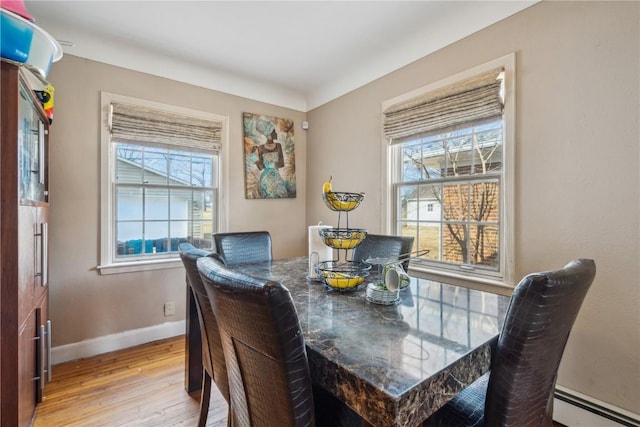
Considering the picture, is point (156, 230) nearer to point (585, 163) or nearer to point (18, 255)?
point (18, 255)

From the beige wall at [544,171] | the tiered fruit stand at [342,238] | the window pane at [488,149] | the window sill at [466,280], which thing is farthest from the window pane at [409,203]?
the tiered fruit stand at [342,238]

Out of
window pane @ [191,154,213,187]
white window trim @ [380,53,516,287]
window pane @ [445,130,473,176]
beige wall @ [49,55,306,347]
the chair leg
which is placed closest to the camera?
the chair leg

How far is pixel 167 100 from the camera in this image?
9.29ft

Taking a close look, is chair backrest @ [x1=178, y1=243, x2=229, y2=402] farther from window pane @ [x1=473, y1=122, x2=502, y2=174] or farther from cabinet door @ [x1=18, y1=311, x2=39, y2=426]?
window pane @ [x1=473, y1=122, x2=502, y2=174]

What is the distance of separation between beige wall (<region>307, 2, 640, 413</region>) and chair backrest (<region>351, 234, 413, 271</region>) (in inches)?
27.7

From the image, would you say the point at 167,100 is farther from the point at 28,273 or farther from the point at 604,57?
the point at 604,57

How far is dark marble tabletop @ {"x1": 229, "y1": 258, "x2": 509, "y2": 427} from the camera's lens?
2.15 ft

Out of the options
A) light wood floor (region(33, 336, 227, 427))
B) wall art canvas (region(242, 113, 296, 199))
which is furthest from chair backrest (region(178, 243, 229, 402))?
wall art canvas (region(242, 113, 296, 199))

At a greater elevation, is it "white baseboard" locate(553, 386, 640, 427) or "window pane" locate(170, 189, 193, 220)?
"window pane" locate(170, 189, 193, 220)

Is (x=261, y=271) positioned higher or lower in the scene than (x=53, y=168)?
lower

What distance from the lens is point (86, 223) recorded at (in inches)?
97.9

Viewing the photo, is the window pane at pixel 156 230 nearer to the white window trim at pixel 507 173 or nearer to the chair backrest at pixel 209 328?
the chair backrest at pixel 209 328

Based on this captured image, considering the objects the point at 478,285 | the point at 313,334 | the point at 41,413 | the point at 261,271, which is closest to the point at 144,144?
the point at 261,271

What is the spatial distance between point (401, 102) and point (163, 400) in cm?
281
